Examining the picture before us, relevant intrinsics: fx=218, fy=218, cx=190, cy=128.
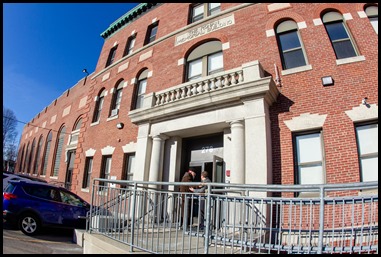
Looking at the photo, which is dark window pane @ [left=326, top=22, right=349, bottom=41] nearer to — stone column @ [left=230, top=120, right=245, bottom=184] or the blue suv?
stone column @ [left=230, top=120, right=245, bottom=184]

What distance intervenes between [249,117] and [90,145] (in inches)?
389

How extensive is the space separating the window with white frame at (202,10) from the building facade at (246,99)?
0.07 meters

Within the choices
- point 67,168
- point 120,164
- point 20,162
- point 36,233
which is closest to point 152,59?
point 120,164

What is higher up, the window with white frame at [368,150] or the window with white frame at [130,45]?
the window with white frame at [130,45]

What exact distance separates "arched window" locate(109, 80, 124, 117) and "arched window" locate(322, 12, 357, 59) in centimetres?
1034

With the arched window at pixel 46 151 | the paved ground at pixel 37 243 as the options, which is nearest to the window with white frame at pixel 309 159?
the paved ground at pixel 37 243

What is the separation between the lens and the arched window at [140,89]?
11.6 meters

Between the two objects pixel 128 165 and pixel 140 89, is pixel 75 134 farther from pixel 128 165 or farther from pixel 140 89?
pixel 128 165

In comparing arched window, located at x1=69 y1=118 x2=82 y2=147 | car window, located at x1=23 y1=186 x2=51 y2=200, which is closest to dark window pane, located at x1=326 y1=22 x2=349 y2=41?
car window, located at x1=23 y1=186 x2=51 y2=200

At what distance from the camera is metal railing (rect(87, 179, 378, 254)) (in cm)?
338

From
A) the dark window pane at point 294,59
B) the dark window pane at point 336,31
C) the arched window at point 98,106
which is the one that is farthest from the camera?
the arched window at point 98,106

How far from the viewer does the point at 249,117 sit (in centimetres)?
681

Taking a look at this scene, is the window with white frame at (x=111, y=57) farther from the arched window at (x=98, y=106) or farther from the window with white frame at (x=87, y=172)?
the window with white frame at (x=87, y=172)

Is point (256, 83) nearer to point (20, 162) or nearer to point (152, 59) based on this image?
point (152, 59)
